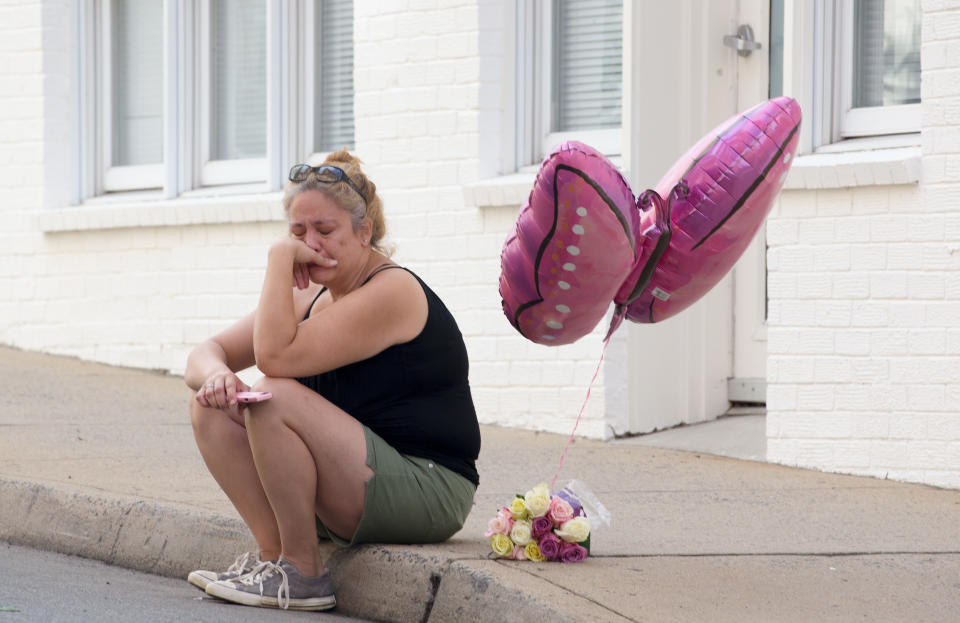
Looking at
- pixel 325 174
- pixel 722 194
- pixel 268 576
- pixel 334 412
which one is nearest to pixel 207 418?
pixel 334 412

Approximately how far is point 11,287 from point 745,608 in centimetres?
636

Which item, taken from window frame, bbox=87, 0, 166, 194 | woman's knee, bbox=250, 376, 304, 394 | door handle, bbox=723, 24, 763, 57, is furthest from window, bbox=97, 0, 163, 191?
woman's knee, bbox=250, 376, 304, 394

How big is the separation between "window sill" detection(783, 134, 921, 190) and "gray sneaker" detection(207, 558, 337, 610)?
288 cm

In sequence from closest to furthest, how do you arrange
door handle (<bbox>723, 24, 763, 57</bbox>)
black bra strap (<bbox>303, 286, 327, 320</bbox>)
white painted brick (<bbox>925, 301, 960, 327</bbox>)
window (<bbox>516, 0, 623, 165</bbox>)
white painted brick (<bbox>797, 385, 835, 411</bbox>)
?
black bra strap (<bbox>303, 286, 327, 320</bbox>)
white painted brick (<bbox>925, 301, 960, 327</bbox>)
white painted brick (<bbox>797, 385, 835, 411</bbox>)
door handle (<bbox>723, 24, 763, 57</bbox>)
window (<bbox>516, 0, 623, 165</bbox>)

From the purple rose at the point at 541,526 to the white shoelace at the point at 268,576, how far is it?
669 millimetres

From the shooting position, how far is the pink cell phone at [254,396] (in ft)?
12.3

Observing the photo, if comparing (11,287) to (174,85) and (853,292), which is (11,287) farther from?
(853,292)

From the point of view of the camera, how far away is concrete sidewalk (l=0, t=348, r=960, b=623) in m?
3.67

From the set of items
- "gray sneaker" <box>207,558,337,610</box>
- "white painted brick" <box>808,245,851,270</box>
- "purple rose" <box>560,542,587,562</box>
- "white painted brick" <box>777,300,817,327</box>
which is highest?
"white painted brick" <box>808,245,851,270</box>

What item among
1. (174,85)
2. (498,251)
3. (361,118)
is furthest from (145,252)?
(498,251)

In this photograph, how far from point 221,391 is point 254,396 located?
0.46 feet

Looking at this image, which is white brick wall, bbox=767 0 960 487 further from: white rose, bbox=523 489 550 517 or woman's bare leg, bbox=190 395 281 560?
woman's bare leg, bbox=190 395 281 560

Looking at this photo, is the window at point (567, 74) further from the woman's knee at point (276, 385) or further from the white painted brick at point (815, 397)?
the woman's knee at point (276, 385)

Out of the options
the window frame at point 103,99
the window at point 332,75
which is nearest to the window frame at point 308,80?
the window at point 332,75
